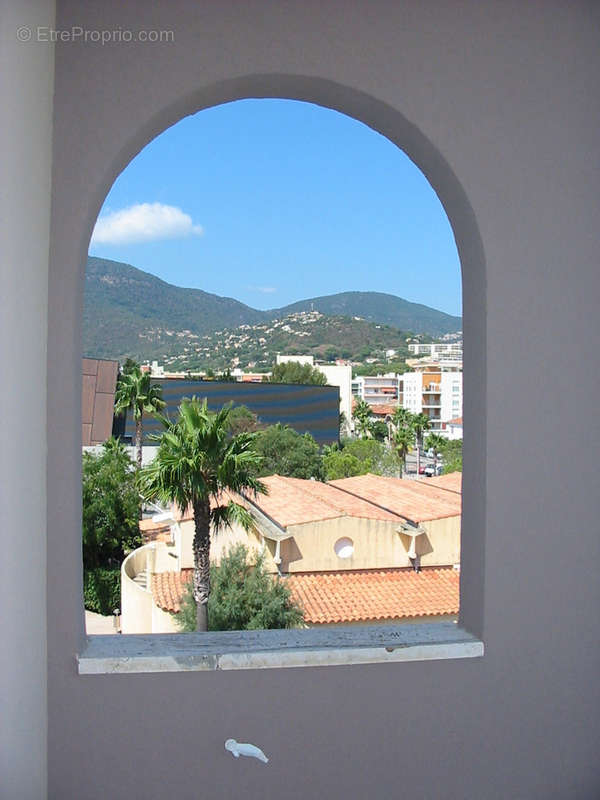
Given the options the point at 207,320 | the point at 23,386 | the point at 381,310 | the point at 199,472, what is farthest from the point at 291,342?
the point at 23,386

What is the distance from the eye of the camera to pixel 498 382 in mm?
1640

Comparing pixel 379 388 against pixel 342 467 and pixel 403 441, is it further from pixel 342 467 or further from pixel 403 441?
pixel 342 467

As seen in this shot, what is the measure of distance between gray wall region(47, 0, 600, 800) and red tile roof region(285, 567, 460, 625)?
794cm

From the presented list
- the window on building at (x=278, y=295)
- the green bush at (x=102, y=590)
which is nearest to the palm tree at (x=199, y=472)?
the window on building at (x=278, y=295)

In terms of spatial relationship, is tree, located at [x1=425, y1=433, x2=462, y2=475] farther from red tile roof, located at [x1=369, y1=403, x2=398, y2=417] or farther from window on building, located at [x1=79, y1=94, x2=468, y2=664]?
red tile roof, located at [x1=369, y1=403, x2=398, y2=417]

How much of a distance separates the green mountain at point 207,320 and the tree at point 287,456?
19.3m

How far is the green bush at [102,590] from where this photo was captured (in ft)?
54.0

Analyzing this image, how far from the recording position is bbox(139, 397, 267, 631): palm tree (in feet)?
30.1

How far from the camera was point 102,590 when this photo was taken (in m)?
16.5

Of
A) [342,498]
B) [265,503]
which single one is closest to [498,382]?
[265,503]

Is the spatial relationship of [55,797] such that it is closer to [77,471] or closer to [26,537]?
[26,537]

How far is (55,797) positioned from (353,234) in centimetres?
7759

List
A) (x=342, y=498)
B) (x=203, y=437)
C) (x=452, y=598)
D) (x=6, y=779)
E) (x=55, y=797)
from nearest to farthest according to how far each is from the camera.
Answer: (x=6, y=779), (x=55, y=797), (x=203, y=437), (x=452, y=598), (x=342, y=498)

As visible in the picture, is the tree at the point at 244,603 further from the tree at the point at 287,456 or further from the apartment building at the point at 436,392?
the apartment building at the point at 436,392
